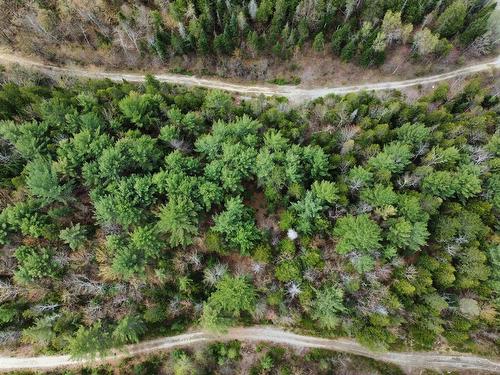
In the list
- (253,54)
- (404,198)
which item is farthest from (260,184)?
(253,54)

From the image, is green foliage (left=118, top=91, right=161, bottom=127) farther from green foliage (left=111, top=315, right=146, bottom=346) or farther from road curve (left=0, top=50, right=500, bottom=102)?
green foliage (left=111, top=315, right=146, bottom=346)

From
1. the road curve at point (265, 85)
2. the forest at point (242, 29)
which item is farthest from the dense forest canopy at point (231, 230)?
the forest at point (242, 29)

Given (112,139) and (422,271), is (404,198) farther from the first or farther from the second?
(112,139)

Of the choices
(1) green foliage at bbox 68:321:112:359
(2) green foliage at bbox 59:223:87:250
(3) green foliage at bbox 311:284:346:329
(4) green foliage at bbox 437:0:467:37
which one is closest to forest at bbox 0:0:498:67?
(4) green foliage at bbox 437:0:467:37

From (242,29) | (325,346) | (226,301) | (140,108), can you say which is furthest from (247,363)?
(242,29)

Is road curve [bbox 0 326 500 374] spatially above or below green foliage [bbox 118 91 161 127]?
below

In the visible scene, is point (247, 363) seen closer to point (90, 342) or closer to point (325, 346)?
point (325, 346)
